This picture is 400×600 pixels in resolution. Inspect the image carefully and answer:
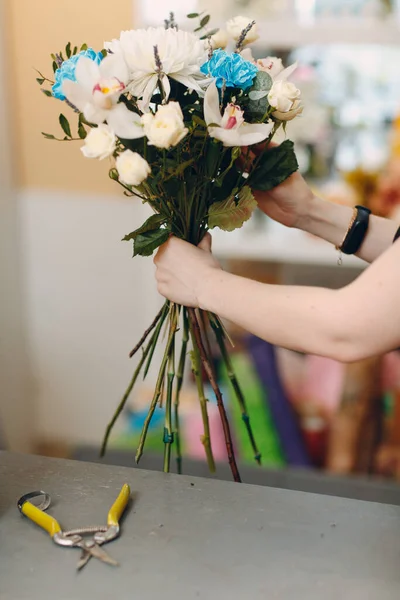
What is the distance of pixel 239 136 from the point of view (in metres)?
0.89

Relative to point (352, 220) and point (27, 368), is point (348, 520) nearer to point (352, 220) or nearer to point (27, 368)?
point (352, 220)

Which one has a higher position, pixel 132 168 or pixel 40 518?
pixel 132 168

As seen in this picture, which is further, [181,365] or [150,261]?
[150,261]

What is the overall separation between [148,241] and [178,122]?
0.20m

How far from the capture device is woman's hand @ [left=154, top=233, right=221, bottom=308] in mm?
955

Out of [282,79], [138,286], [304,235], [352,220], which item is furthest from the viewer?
[138,286]

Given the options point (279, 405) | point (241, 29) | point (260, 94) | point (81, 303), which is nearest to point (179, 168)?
point (260, 94)

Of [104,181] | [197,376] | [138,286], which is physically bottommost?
[138,286]

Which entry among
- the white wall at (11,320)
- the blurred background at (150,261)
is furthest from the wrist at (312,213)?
the white wall at (11,320)

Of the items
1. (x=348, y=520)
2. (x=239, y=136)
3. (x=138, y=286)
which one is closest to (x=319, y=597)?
(x=348, y=520)

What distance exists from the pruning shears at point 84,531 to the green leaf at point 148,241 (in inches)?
12.8

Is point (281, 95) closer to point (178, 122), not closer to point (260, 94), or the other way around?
point (260, 94)

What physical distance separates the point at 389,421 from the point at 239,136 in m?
1.68

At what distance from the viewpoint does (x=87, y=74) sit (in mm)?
827
